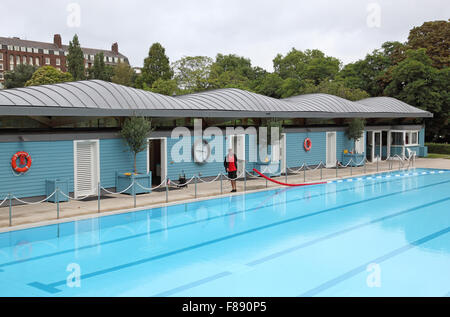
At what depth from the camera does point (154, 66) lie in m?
71.6

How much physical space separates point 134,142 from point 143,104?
1.89 m

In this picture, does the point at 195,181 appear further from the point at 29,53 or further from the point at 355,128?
the point at 29,53

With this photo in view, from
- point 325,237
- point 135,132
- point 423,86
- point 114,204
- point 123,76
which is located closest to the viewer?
point 325,237

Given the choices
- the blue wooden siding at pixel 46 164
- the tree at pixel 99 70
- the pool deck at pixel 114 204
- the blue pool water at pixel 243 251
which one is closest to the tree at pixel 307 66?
the tree at pixel 99 70

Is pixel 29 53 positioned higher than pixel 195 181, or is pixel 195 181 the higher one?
pixel 29 53

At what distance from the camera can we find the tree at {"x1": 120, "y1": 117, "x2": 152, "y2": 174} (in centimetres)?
1933

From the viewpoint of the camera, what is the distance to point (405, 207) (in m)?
17.6

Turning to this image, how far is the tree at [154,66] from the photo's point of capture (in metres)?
70.9

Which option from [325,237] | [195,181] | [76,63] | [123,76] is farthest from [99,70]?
[325,237]

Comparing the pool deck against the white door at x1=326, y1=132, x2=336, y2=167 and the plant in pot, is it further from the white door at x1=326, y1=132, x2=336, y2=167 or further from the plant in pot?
the plant in pot

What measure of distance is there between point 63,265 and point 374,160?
27.6 meters

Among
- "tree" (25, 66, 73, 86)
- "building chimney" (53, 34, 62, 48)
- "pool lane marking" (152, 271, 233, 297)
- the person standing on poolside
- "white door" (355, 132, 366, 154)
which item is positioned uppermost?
"building chimney" (53, 34, 62, 48)

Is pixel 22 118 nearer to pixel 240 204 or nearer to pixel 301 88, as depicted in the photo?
pixel 240 204

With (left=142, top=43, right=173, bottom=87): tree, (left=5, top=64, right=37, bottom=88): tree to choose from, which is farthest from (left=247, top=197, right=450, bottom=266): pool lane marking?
(left=5, top=64, right=37, bottom=88): tree
